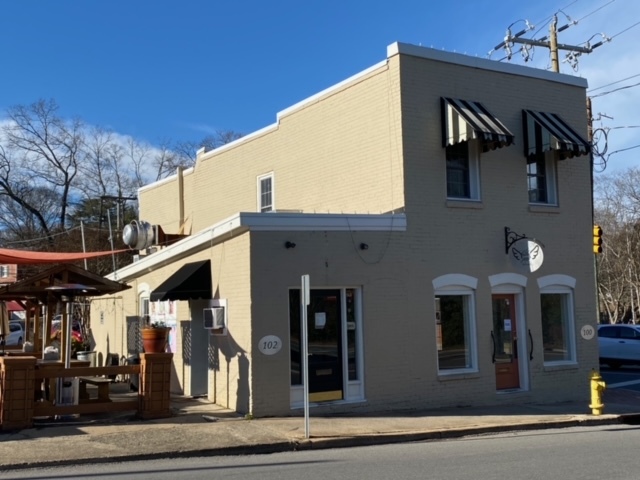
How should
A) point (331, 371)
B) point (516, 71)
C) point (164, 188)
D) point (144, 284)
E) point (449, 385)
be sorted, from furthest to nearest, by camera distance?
point (164, 188) → point (144, 284) → point (516, 71) → point (449, 385) → point (331, 371)

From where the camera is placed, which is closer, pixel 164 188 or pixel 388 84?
pixel 388 84

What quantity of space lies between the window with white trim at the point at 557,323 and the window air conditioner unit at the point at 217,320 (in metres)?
7.04

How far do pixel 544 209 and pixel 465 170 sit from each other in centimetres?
214

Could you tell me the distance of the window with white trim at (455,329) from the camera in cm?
1407

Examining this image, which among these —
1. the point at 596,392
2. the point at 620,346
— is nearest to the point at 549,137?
the point at 596,392

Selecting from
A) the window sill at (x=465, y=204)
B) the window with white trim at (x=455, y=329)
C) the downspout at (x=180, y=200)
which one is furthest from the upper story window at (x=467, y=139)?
the downspout at (x=180, y=200)

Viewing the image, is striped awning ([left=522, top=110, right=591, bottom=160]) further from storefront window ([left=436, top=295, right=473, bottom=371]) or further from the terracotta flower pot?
the terracotta flower pot

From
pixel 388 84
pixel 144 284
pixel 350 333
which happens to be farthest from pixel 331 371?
pixel 144 284

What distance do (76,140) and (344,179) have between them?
37806 mm

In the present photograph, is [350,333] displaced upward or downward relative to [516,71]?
downward

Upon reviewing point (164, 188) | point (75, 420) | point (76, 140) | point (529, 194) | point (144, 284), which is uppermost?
point (76, 140)

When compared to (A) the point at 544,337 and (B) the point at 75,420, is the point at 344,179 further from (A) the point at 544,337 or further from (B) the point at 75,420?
(B) the point at 75,420

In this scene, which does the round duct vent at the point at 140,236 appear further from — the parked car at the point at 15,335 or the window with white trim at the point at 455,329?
the parked car at the point at 15,335

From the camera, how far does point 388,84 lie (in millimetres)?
14203
